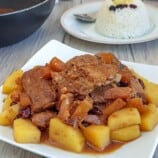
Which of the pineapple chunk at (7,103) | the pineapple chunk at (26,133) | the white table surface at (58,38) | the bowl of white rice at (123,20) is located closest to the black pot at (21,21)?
the white table surface at (58,38)

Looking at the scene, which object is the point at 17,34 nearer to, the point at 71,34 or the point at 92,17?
the point at 71,34

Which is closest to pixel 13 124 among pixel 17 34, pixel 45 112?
pixel 45 112

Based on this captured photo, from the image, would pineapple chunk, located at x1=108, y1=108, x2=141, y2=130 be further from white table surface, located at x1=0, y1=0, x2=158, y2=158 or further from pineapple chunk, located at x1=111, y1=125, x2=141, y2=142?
white table surface, located at x1=0, y1=0, x2=158, y2=158

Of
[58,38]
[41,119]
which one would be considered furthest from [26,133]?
[58,38]

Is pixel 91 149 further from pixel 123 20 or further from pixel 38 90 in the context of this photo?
pixel 123 20

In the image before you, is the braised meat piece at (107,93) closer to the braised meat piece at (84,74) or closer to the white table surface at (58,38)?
the braised meat piece at (84,74)

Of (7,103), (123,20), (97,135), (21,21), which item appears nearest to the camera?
(97,135)
